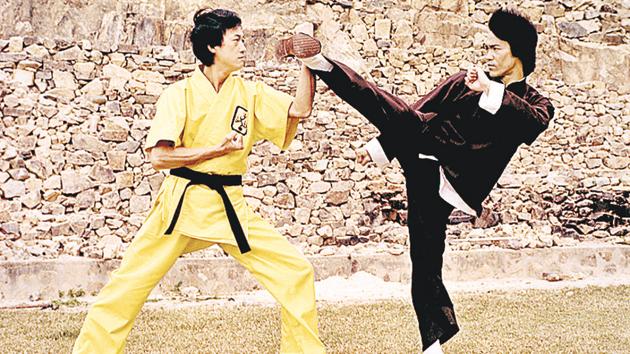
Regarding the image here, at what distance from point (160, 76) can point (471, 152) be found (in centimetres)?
574

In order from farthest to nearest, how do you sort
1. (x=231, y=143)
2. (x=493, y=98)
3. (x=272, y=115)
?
(x=272, y=115)
(x=231, y=143)
(x=493, y=98)

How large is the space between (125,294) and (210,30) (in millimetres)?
1254

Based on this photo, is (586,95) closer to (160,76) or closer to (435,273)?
(160,76)

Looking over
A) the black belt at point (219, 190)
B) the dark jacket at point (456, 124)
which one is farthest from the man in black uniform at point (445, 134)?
the black belt at point (219, 190)

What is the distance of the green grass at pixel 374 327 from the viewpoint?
523 centimetres

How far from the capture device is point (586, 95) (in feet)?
34.7

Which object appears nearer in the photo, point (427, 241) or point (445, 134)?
point (445, 134)

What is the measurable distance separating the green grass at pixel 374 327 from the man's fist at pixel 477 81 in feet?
6.35

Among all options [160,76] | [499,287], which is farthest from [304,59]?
[160,76]

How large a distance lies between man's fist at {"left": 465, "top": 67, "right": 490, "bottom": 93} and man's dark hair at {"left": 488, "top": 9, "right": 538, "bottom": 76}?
1.11ft

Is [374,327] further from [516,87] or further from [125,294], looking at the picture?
[125,294]

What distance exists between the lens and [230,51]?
13.0 feet

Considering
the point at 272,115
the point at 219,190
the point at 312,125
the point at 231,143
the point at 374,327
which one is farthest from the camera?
the point at 312,125

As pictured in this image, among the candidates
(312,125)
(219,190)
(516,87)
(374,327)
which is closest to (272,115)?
(219,190)
